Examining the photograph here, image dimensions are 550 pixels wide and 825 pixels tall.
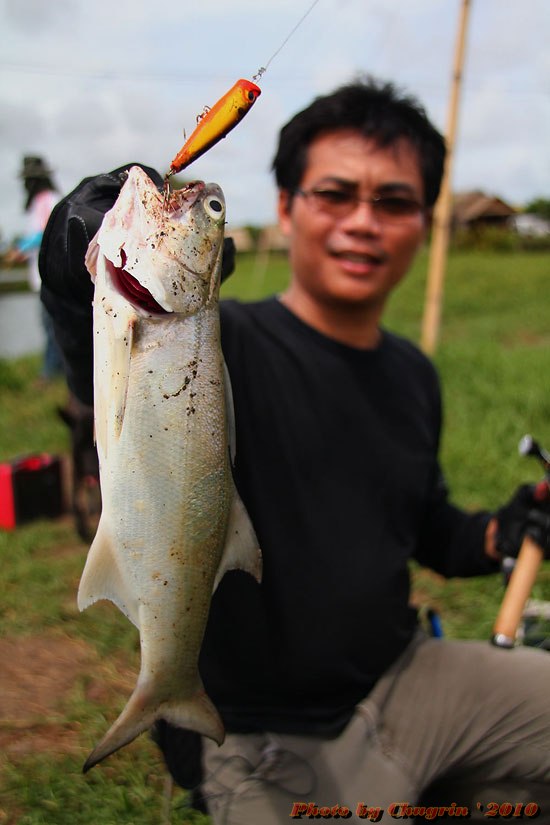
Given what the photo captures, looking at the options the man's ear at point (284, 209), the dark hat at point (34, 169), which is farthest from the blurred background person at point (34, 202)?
the man's ear at point (284, 209)

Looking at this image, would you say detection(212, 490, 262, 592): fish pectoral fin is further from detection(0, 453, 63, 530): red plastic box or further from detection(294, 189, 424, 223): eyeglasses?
Result: detection(0, 453, 63, 530): red plastic box

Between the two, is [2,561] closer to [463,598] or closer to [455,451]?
[463,598]

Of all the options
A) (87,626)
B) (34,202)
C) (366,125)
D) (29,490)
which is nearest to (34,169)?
(34,202)

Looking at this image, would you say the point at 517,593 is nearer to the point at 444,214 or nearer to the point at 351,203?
the point at 351,203

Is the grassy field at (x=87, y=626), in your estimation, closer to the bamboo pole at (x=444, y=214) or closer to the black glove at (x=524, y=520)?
the bamboo pole at (x=444, y=214)

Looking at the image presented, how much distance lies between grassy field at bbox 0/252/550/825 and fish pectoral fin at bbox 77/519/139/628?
3.89ft

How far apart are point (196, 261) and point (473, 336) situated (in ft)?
45.0

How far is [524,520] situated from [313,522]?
3.02ft

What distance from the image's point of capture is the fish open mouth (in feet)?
5.59

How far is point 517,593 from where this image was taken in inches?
109

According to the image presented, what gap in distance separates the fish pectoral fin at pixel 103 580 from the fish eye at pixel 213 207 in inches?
30.5

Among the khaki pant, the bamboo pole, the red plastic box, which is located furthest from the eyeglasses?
the bamboo pole

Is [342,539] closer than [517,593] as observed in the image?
Yes

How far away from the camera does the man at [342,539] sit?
7.78 feet
